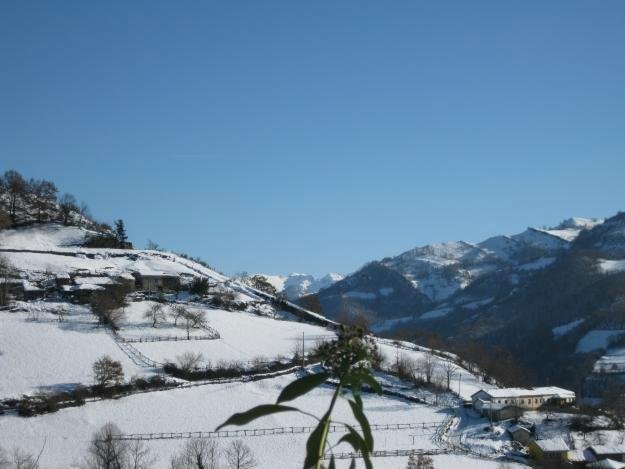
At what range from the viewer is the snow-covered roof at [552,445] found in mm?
38531

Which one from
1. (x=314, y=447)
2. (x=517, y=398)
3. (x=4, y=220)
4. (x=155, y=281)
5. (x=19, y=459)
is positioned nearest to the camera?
(x=314, y=447)

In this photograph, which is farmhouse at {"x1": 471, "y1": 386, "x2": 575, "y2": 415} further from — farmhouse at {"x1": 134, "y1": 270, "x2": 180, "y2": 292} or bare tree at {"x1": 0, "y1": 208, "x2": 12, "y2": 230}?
bare tree at {"x1": 0, "y1": 208, "x2": 12, "y2": 230}

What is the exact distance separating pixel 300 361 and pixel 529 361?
115 metres

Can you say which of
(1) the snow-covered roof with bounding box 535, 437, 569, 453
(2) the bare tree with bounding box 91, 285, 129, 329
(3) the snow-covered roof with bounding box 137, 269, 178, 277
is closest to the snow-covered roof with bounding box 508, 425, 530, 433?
(1) the snow-covered roof with bounding box 535, 437, 569, 453

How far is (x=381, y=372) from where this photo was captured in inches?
2130

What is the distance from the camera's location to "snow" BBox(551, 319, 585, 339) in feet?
528

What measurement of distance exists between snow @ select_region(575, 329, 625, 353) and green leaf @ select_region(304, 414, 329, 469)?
150292 mm

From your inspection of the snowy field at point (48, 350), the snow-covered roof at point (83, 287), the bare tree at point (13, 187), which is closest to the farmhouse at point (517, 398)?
the snowy field at point (48, 350)

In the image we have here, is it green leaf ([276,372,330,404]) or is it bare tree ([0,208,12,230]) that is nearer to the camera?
green leaf ([276,372,330,404])

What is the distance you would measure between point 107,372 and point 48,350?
7490 mm

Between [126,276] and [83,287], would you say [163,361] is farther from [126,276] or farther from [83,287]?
[126,276]

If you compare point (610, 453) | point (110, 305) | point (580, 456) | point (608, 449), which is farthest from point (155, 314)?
point (610, 453)

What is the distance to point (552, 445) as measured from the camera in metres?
39.2

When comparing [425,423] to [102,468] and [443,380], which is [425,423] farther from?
[102,468]
